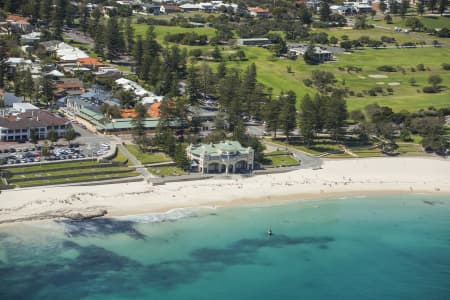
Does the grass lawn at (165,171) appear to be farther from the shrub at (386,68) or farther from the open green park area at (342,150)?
the shrub at (386,68)

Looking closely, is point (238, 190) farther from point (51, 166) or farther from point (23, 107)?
point (23, 107)

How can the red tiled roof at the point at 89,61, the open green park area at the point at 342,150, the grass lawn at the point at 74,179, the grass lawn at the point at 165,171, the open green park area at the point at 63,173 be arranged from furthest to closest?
the red tiled roof at the point at 89,61 < the open green park area at the point at 342,150 < the grass lawn at the point at 165,171 < the open green park area at the point at 63,173 < the grass lawn at the point at 74,179

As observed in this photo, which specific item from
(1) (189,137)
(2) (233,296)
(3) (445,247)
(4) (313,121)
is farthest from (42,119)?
(3) (445,247)

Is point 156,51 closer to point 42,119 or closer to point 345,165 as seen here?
point 42,119

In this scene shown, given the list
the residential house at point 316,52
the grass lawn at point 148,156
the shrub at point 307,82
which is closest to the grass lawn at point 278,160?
the grass lawn at point 148,156

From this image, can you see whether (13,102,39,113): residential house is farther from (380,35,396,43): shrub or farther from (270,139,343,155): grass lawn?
(380,35,396,43): shrub

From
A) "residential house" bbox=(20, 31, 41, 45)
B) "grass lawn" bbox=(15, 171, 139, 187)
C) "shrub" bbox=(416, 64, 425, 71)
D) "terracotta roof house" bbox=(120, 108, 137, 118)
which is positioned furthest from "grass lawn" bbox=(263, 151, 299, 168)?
"residential house" bbox=(20, 31, 41, 45)
